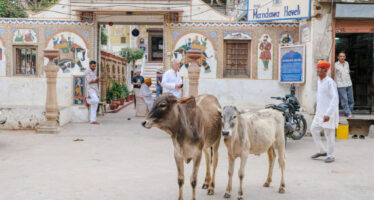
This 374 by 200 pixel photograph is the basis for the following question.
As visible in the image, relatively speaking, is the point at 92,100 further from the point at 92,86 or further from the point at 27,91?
the point at 27,91

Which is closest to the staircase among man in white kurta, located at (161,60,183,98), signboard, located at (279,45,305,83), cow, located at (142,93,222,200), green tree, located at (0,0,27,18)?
green tree, located at (0,0,27,18)

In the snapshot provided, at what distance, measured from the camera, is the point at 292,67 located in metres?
12.6

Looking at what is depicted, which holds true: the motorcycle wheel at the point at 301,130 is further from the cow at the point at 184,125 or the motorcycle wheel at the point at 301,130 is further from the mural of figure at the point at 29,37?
the mural of figure at the point at 29,37

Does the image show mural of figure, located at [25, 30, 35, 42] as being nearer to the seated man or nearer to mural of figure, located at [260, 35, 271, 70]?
the seated man

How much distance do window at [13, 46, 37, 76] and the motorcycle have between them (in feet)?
28.8

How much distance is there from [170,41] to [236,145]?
30.5 feet

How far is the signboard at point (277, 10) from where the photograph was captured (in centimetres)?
1161

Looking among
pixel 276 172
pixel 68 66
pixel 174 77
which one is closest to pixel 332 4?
pixel 174 77

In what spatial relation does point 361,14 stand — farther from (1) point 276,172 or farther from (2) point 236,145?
(2) point 236,145

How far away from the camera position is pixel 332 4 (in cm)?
1098

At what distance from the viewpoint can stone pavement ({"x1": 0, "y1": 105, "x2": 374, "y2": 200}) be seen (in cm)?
546

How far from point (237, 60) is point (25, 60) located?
7331 mm

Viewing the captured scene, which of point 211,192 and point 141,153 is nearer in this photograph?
point 211,192

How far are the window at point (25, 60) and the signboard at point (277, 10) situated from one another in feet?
24.6
